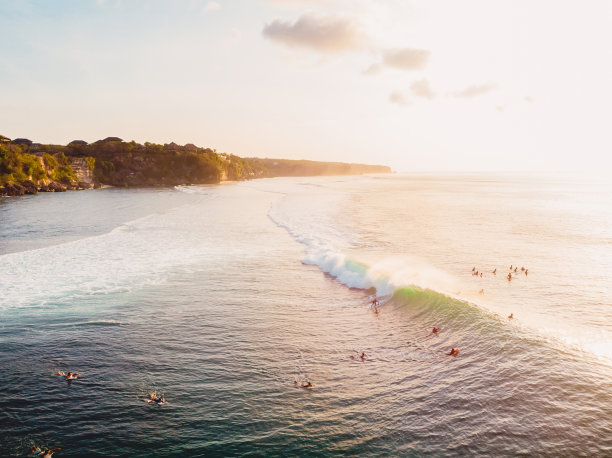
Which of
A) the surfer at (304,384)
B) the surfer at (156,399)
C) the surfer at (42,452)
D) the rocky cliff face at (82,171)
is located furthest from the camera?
the rocky cliff face at (82,171)

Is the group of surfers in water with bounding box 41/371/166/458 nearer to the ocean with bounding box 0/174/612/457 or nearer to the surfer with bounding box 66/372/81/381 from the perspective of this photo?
the surfer with bounding box 66/372/81/381

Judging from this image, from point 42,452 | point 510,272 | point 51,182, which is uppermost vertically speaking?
point 51,182

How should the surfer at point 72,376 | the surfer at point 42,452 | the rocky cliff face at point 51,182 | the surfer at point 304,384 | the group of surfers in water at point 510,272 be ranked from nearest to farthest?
the surfer at point 42,452, the surfer at point 304,384, the surfer at point 72,376, the group of surfers in water at point 510,272, the rocky cliff face at point 51,182

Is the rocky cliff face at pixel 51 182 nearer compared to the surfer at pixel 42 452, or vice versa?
the surfer at pixel 42 452

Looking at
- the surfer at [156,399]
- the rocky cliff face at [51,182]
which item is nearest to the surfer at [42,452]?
the surfer at [156,399]

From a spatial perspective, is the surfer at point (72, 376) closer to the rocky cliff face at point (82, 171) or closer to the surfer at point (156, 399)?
the surfer at point (156, 399)

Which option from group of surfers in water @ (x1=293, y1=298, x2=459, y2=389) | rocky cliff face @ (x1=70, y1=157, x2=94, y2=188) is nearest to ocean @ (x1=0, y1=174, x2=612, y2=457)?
group of surfers in water @ (x1=293, y1=298, x2=459, y2=389)

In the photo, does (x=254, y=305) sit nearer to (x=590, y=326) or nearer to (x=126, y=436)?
(x=126, y=436)

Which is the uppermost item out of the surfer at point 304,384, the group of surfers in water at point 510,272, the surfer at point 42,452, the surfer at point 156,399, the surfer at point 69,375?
the group of surfers in water at point 510,272

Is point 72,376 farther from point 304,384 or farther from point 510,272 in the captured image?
point 510,272

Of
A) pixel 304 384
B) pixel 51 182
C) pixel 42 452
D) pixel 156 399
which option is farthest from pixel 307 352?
pixel 51 182
